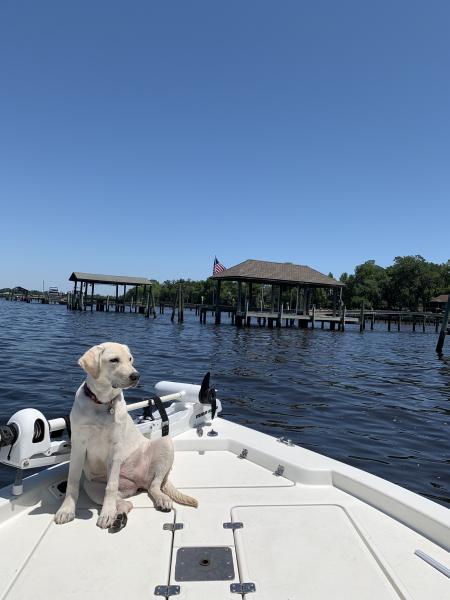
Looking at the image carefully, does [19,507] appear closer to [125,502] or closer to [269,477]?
[125,502]

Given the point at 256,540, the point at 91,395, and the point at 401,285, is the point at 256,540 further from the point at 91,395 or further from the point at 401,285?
the point at 401,285

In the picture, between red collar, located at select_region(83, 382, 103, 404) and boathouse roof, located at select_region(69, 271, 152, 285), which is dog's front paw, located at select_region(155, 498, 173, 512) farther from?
boathouse roof, located at select_region(69, 271, 152, 285)

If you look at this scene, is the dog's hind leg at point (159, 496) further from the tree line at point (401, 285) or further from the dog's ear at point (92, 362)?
the tree line at point (401, 285)

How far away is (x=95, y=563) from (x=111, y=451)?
28.5 inches

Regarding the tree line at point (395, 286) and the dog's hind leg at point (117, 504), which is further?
the tree line at point (395, 286)

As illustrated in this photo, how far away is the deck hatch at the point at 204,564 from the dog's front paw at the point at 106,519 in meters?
0.54

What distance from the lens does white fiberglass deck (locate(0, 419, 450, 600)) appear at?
229cm

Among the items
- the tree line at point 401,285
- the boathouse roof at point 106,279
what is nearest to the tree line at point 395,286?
the tree line at point 401,285

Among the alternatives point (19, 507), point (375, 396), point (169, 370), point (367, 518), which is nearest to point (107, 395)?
point (19, 507)

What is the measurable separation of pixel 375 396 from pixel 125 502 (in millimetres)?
9515

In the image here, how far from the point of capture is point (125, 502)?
122 inches

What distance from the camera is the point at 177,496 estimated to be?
3.25m

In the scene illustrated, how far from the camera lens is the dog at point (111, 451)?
2904 millimetres

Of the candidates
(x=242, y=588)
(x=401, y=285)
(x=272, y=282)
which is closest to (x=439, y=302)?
(x=401, y=285)
